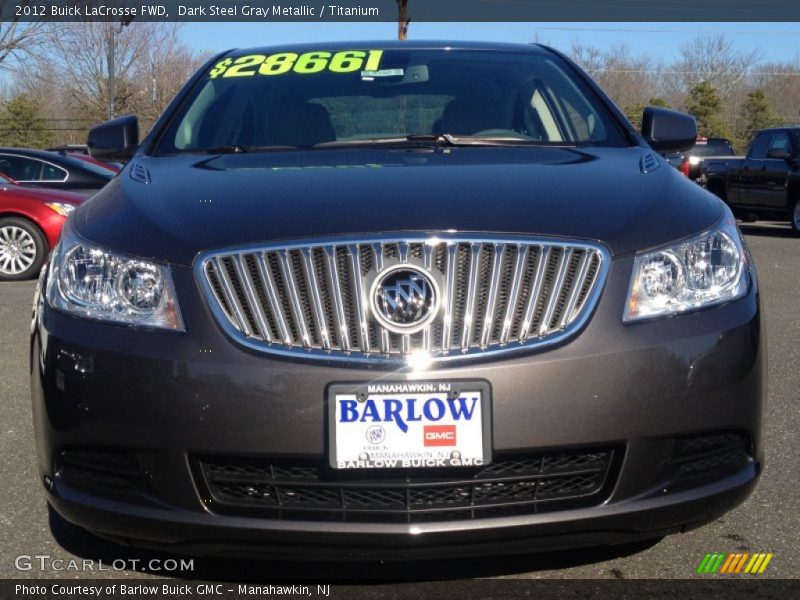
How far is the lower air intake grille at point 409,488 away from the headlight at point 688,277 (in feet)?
1.24

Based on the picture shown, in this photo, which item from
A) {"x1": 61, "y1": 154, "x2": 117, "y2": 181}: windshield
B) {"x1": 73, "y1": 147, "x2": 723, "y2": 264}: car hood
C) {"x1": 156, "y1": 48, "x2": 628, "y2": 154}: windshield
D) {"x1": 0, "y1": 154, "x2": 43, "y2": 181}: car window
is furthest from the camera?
{"x1": 61, "y1": 154, "x2": 117, "y2": 181}: windshield

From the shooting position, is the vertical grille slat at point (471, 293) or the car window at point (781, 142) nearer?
the vertical grille slat at point (471, 293)

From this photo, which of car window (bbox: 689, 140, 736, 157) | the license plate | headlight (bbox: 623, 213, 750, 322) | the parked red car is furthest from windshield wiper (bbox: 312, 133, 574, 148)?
car window (bbox: 689, 140, 736, 157)

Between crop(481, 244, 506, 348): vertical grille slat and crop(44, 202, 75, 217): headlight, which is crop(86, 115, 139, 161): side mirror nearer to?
crop(481, 244, 506, 348): vertical grille slat

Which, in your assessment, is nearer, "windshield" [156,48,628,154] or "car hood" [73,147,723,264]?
"car hood" [73,147,723,264]

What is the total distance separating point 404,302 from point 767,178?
15561 mm

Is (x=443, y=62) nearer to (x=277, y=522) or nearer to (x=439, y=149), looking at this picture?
(x=439, y=149)

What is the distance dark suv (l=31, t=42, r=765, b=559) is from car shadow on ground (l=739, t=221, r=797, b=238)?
1511 cm

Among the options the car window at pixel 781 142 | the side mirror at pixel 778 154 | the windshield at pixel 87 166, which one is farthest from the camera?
the car window at pixel 781 142

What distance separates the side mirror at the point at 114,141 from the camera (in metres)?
4.35

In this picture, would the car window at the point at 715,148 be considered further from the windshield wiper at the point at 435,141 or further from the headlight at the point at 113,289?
the headlight at the point at 113,289

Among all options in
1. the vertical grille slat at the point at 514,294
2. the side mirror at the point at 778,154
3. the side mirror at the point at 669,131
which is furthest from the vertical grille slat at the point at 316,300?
the side mirror at the point at 778,154

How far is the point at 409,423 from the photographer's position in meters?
2.54

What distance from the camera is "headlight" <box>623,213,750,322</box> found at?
2705 millimetres
